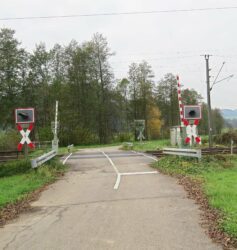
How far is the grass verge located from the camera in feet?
36.8

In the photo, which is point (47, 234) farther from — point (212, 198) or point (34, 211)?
point (212, 198)

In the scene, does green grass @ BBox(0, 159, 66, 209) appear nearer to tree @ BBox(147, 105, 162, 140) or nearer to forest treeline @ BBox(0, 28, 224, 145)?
forest treeline @ BBox(0, 28, 224, 145)

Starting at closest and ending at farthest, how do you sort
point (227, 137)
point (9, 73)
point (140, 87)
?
1. point (227, 137)
2. point (9, 73)
3. point (140, 87)

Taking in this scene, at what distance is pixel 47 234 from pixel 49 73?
61.8 m

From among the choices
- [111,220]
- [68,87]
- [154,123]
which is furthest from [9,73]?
[111,220]

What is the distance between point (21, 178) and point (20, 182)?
1154 mm

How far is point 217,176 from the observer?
51.9ft

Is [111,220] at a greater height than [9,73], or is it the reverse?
[9,73]

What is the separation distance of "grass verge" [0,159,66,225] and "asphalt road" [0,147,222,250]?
520 mm

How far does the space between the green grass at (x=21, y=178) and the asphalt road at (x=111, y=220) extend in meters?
0.82

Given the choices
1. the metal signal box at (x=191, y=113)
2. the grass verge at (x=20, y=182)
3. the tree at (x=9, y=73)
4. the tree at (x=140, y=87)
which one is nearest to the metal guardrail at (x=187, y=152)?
the metal signal box at (x=191, y=113)

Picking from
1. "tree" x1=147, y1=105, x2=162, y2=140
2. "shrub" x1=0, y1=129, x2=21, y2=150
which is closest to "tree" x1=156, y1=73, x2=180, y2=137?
"tree" x1=147, y1=105, x2=162, y2=140

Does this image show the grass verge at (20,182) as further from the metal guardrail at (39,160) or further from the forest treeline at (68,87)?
the forest treeline at (68,87)

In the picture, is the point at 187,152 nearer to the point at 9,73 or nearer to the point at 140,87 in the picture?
the point at 9,73
